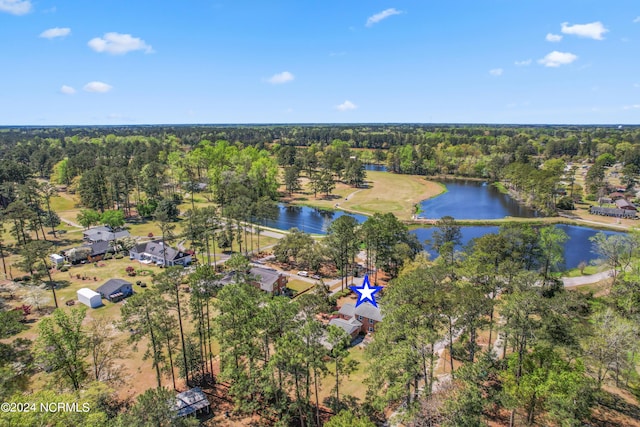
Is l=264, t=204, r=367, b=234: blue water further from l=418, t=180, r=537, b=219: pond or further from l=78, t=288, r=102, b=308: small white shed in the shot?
l=78, t=288, r=102, b=308: small white shed

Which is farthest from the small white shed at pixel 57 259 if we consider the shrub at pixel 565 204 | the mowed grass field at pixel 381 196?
the shrub at pixel 565 204

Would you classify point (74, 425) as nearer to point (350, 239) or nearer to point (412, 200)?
point (350, 239)

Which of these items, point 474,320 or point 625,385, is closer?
point 474,320

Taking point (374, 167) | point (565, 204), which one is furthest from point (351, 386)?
point (374, 167)

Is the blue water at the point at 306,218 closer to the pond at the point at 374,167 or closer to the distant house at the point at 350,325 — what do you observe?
the distant house at the point at 350,325

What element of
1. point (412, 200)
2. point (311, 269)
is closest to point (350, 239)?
point (311, 269)

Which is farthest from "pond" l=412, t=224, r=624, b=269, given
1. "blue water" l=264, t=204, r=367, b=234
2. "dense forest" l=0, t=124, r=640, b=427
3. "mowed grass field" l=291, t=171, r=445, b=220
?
"blue water" l=264, t=204, r=367, b=234

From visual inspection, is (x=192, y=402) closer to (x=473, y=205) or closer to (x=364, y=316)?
(x=364, y=316)
